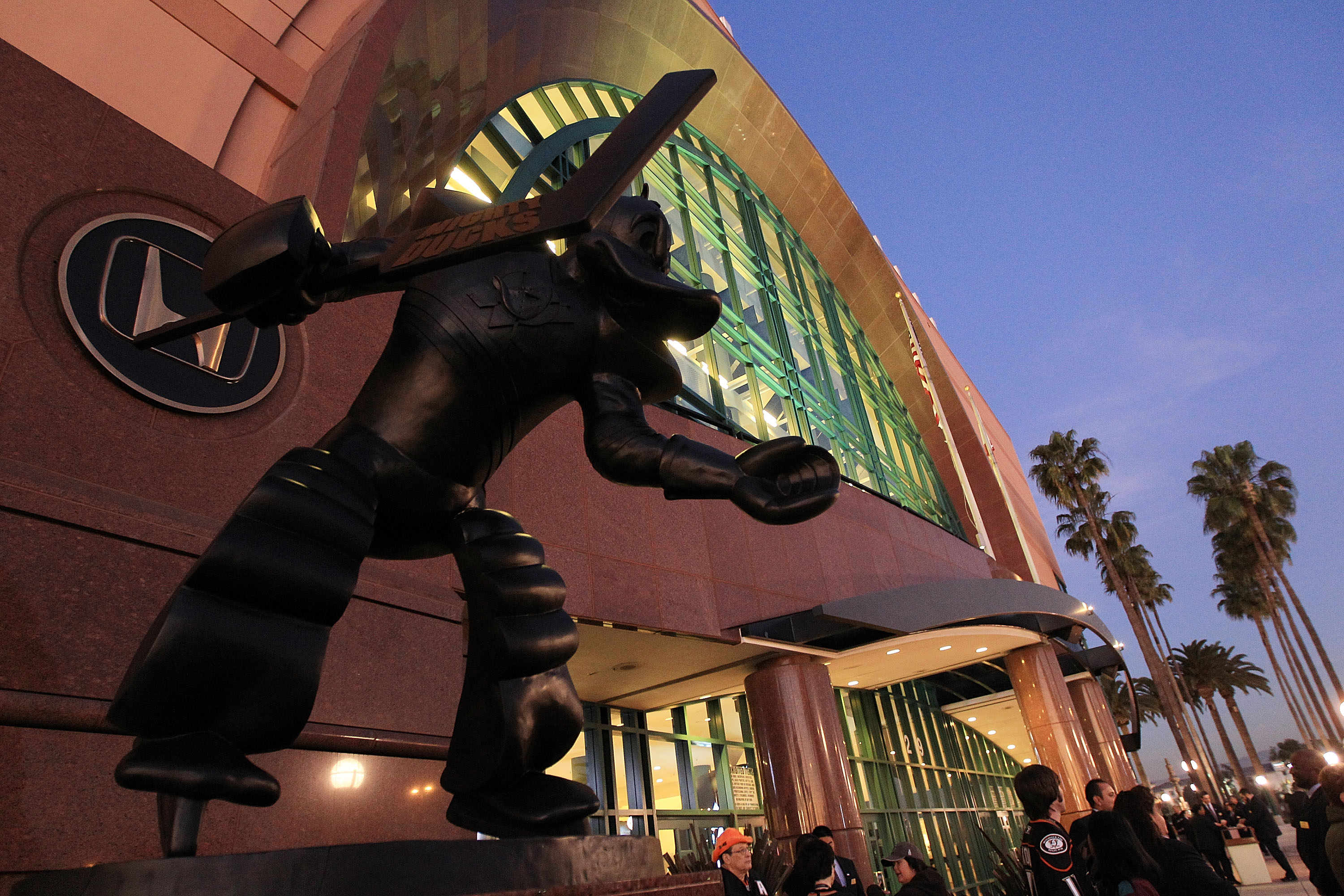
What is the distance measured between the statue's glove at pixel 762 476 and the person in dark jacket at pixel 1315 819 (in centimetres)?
473

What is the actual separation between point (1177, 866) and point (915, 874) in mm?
1298

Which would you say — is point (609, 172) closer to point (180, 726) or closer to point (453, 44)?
point (180, 726)

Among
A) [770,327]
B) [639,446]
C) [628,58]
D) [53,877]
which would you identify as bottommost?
[53,877]

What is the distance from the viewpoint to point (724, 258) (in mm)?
15445

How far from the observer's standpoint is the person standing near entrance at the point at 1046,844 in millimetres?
3240

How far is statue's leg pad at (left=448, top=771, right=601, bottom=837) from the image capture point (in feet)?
5.62

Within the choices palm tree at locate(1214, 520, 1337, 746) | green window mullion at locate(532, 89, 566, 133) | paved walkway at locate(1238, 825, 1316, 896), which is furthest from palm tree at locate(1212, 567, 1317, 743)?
green window mullion at locate(532, 89, 566, 133)

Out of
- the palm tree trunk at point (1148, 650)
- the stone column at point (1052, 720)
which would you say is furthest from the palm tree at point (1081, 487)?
the stone column at point (1052, 720)

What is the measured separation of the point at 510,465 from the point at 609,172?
16.9 ft

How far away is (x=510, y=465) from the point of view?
21.4ft

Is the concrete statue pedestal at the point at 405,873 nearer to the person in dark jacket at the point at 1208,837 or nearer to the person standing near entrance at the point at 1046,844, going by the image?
the person standing near entrance at the point at 1046,844

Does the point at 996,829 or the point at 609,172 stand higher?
the point at 609,172

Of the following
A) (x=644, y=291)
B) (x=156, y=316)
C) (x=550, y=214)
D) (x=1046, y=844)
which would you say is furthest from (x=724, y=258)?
(x=550, y=214)

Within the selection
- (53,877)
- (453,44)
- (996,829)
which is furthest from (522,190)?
(996,829)
